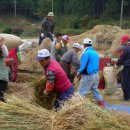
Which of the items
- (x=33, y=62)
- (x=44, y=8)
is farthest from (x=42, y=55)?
(x=44, y=8)

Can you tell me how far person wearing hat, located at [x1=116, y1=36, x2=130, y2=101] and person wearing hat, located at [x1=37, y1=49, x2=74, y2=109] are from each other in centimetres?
472

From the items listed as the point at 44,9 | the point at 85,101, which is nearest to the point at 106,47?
the point at 85,101

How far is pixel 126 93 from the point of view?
12.8 meters

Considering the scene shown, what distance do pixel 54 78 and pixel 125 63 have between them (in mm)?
5206

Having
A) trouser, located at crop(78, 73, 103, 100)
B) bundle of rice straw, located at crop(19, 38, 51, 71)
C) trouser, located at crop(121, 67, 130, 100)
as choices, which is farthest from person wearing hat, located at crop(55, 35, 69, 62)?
bundle of rice straw, located at crop(19, 38, 51, 71)

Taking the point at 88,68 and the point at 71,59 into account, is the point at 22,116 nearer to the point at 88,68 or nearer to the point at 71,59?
the point at 88,68

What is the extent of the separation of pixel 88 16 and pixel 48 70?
4281 cm

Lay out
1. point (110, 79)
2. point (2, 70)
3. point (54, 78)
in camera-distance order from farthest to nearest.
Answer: point (110, 79)
point (2, 70)
point (54, 78)

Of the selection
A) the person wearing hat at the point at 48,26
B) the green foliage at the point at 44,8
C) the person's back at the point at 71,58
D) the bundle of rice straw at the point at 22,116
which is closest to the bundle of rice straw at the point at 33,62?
the person wearing hat at the point at 48,26

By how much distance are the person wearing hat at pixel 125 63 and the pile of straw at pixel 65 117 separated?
617cm

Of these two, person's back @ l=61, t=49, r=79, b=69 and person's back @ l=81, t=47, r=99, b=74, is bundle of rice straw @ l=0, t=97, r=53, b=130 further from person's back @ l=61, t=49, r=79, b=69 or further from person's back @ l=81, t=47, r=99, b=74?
person's back @ l=61, t=49, r=79, b=69

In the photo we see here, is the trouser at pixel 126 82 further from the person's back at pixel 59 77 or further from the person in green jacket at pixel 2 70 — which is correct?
the person's back at pixel 59 77

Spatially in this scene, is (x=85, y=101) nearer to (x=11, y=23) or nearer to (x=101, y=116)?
(x=101, y=116)

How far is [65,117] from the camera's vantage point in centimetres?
593
